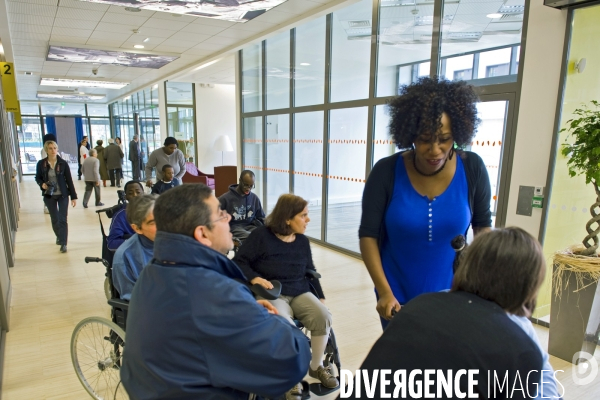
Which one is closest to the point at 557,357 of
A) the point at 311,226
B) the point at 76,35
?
the point at 311,226

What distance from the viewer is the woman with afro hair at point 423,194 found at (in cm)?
140

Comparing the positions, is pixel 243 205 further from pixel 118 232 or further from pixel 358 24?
pixel 358 24

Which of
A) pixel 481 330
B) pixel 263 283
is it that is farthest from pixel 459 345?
pixel 263 283

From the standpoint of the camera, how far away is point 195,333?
3.51 ft

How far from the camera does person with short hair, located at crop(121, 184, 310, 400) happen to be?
1080 mm

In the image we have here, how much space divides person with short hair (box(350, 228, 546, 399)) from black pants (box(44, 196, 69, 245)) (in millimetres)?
5827

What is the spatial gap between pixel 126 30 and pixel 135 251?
17.7 feet

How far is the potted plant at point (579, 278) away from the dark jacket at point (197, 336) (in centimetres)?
244

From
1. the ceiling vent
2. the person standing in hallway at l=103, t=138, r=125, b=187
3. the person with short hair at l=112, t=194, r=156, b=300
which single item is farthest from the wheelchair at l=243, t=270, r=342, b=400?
the person standing in hallway at l=103, t=138, r=125, b=187

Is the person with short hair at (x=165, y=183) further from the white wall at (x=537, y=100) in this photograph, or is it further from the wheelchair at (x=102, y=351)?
the white wall at (x=537, y=100)

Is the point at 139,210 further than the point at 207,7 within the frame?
No

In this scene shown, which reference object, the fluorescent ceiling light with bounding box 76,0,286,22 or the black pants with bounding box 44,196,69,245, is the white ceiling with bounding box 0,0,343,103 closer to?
the fluorescent ceiling light with bounding box 76,0,286,22

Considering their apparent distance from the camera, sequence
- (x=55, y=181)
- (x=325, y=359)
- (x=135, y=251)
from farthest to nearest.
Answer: (x=55, y=181) < (x=325, y=359) < (x=135, y=251)

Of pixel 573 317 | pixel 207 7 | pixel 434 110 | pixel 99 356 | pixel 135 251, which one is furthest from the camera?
pixel 207 7
